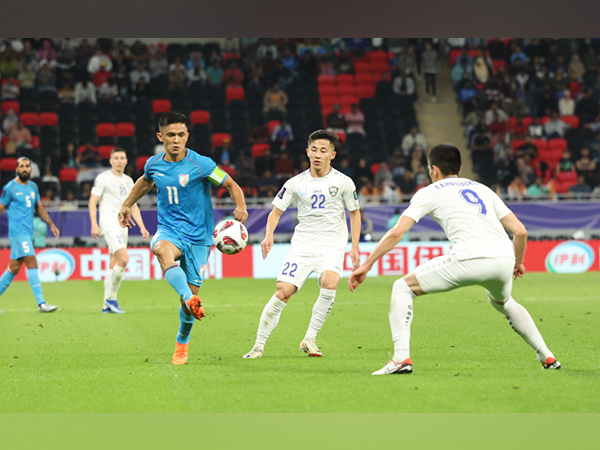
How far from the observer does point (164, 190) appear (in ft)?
22.4

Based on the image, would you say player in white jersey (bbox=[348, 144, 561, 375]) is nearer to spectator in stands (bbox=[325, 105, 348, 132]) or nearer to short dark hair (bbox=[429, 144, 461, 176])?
short dark hair (bbox=[429, 144, 461, 176])

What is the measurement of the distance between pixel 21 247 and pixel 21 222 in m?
0.42

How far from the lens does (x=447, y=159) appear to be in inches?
235

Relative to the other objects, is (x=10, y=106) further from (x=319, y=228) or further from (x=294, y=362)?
(x=294, y=362)

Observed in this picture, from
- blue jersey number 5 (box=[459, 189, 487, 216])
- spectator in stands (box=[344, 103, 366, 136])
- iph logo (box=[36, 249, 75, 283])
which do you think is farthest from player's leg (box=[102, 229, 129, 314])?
spectator in stands (box=[344, 103, 366, 136])

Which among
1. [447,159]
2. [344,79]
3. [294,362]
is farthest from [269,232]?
[344,79]

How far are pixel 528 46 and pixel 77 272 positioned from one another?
713 inches

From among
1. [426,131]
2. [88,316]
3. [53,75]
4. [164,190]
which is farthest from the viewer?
[426,131]

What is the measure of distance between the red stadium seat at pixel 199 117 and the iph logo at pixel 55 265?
8.22 metres

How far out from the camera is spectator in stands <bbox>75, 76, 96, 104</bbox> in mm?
24312

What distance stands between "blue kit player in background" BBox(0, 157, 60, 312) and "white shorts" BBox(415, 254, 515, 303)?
7878 millimetres

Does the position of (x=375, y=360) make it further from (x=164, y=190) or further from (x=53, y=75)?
(x=53, y=75)

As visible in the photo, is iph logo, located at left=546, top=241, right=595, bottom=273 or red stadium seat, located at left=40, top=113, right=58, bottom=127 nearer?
iph logo, located at left=546, top=241, right=595, bottom=273

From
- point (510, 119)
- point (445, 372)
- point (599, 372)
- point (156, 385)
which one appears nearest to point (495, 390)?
point (445, 372)
